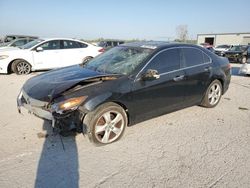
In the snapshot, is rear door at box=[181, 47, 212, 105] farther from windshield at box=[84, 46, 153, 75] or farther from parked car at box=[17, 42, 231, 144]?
windshield at box=[84, 46, 153, 75]

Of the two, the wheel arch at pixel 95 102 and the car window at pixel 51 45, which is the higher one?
the car window at pixel 51 45

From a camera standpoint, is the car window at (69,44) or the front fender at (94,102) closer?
the front fender at (94,102)

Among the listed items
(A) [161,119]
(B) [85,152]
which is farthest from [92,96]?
(A) [161,119]

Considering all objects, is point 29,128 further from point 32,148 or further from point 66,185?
point 66,185

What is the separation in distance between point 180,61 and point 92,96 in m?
2.10

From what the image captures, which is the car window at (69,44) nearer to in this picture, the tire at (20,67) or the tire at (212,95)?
the tire at (20,67)

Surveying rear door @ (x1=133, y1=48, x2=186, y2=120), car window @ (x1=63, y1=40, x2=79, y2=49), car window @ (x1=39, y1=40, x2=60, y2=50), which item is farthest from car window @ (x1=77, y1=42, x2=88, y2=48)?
rear door @ (x1=133, y1=48, x2=186, y2=120)

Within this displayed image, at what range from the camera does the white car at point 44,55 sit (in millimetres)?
9526

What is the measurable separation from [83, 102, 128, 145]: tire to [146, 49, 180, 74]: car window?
0.98 m

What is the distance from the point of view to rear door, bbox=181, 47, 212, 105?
15.7 feet

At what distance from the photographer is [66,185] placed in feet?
9.05

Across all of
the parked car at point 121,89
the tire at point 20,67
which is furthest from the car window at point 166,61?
the tire at point 20,67

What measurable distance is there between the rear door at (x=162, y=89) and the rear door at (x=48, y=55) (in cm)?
695

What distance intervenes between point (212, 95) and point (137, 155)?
294 centimetres
